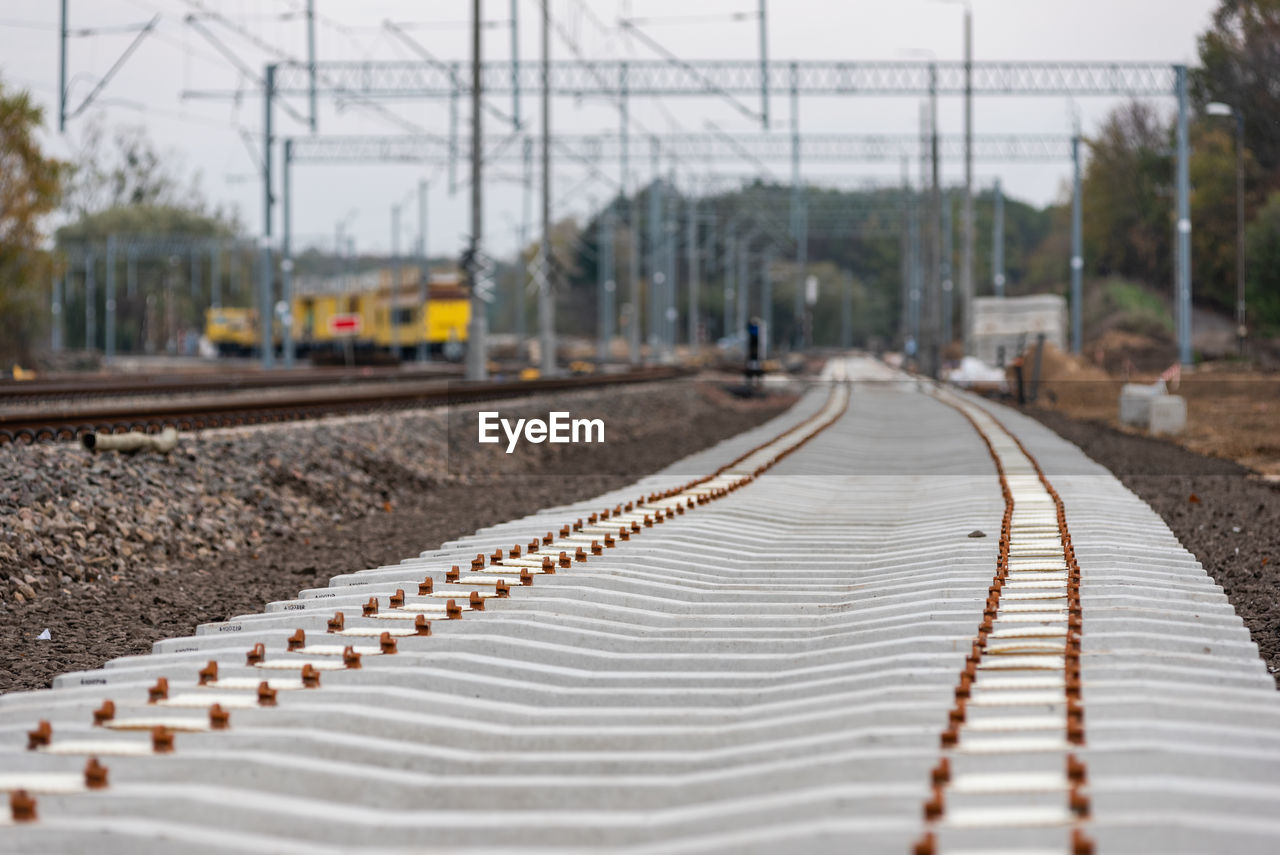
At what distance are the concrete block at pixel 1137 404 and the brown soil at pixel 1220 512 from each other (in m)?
3.50

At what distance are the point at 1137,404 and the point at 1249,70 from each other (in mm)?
40635

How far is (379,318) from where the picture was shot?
7694cm

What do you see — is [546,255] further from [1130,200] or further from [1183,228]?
[1130,200]

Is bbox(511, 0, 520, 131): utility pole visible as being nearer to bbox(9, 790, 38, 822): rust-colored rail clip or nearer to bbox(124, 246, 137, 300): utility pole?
bbox(9, 790, 38, 822): rust-colored rail clip

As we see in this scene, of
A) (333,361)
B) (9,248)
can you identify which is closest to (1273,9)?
(333,361)

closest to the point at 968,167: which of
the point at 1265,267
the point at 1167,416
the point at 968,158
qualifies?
the point at 968,158

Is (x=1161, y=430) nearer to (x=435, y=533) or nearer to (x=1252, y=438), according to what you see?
(x=1252, y=438)

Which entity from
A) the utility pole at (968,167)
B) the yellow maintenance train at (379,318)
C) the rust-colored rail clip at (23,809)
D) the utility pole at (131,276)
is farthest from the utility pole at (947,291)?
the rust-colored rail clip at (23,809)

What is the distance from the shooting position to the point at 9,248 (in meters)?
43.1

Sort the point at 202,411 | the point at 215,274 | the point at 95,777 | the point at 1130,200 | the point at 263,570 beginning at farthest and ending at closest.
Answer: the point at 215,274 → the point at 1130,200 → the point at 202,411 → the point at 263,570 → the point at 95,777

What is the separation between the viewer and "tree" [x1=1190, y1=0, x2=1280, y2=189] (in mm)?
60500

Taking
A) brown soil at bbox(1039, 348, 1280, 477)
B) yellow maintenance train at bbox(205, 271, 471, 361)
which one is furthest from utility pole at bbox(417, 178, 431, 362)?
brown soil at bbox(1039, 348, 1280, 477)

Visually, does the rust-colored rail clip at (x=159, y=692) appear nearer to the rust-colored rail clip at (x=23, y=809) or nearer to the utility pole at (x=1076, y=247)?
the rust-colored rail clip at (x=23, y=809)

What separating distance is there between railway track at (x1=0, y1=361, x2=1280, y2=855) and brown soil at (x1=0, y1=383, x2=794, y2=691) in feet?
4.01
